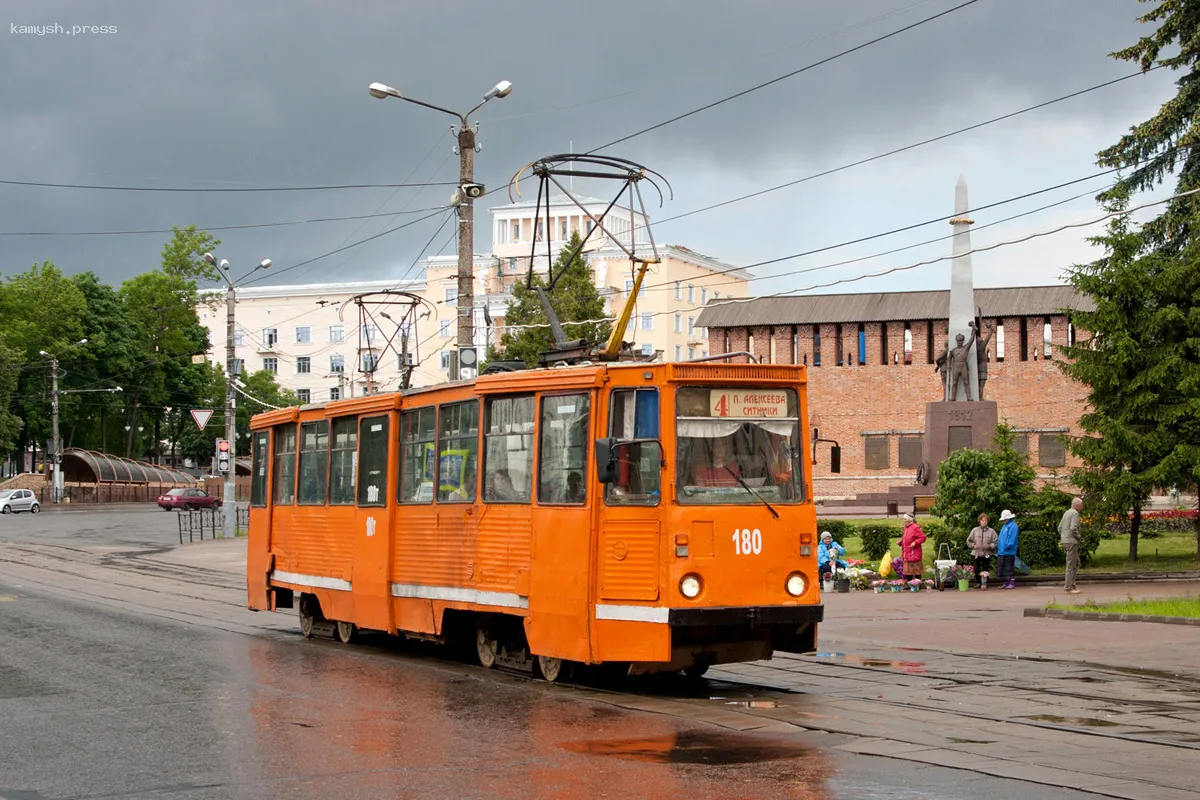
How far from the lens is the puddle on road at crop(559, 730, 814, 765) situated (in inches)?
368

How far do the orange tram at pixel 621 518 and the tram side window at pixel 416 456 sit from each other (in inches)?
2.9

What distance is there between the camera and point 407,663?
15.6m

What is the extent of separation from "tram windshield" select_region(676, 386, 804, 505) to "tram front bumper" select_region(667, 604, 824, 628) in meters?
0.94

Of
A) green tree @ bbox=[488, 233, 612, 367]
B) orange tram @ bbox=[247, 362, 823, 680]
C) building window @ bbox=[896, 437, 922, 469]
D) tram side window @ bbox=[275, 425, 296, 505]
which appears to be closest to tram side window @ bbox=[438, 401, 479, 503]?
orange tram @ bbox=[247, 362, 823, 680]

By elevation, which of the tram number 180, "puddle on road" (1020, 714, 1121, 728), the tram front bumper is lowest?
"puddle on road" (1020, 714, 1121, 728)

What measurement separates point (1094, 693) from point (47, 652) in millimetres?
11028

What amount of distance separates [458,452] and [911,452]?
57243mm

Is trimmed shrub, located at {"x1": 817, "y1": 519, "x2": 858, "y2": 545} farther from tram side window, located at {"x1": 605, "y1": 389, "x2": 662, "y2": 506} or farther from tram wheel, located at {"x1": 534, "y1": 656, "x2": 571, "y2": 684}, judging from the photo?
tram side window, located at {"x1": 605, "y1": 389, "x2": 662, "y2": 506}

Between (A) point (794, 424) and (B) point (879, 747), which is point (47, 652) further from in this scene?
(B) point (879, 747)

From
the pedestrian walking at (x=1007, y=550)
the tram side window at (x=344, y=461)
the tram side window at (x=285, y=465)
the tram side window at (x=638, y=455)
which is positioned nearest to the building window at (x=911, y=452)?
the pedestrian walking at (x=1007, y=550)

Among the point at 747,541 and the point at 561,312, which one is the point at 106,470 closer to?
the point at 561,312

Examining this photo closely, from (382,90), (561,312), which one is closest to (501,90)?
(382,90)

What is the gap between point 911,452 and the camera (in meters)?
69.9

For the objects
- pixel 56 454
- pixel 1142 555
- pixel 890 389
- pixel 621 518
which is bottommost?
pixel 1142 555
